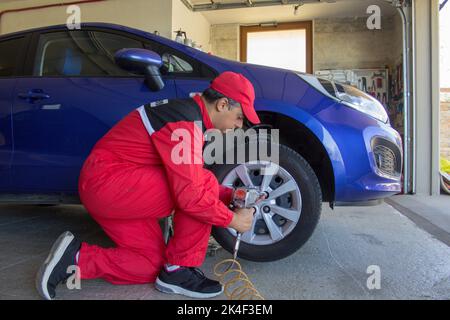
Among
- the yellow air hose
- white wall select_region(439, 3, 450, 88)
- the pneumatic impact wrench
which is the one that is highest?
white wall select_region(439, 3, 450, 88)

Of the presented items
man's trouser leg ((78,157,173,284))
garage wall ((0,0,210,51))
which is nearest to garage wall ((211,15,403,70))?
garage wall ((0,0,210,51))

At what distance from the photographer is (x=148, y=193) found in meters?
1.54

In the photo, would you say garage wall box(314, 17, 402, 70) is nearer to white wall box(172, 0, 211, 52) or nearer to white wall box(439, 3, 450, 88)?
white wall box(439, 3, 450, 88)

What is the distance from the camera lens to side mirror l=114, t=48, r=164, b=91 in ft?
6.09

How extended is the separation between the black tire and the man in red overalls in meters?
0.28

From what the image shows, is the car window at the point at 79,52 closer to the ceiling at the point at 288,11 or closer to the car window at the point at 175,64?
the car window at the point at 175,64

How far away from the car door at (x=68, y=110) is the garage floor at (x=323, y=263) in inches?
18.4

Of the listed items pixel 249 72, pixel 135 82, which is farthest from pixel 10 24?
pixel 249 72

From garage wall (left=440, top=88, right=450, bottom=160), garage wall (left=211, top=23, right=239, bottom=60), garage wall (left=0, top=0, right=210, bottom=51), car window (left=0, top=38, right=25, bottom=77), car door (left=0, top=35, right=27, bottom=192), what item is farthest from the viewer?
garage wall (left=211, top=23, right=239, bottom=60)

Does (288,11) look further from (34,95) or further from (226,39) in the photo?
(34,95)

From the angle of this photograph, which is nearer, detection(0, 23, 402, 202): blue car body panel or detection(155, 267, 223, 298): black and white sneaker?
detection(155, 267, 223, 298): black and white sneaker

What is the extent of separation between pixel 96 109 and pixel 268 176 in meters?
1.02

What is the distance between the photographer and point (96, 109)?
6.85 feet

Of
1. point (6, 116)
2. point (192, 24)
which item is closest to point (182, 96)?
point (6, 116)
